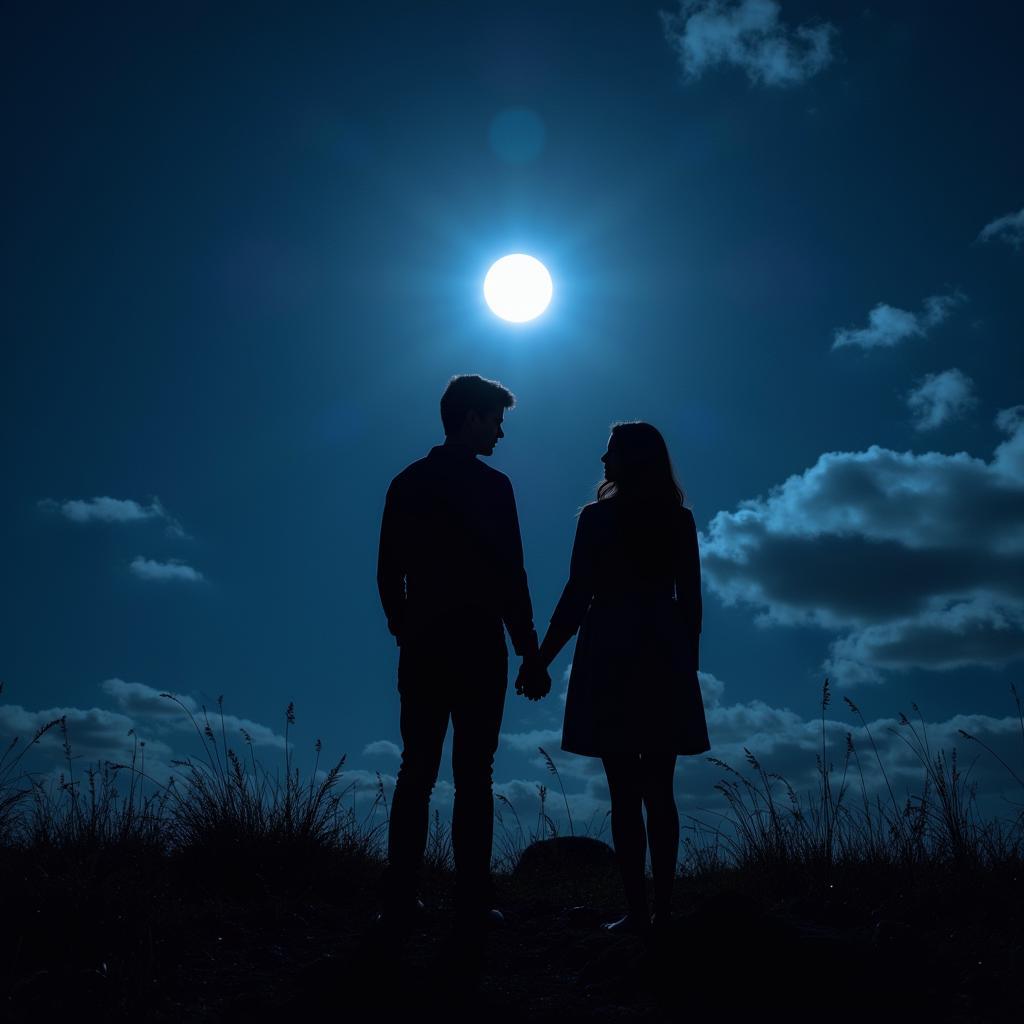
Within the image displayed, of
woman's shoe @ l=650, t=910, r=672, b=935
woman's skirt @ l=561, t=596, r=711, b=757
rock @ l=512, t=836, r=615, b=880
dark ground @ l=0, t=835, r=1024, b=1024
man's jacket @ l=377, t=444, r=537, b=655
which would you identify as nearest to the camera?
dark ground @ l=0, t=835, r=1024, b=1024

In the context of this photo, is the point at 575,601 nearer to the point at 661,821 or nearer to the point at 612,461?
the point at 612,461

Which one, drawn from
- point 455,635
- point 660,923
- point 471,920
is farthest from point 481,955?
point 455,635

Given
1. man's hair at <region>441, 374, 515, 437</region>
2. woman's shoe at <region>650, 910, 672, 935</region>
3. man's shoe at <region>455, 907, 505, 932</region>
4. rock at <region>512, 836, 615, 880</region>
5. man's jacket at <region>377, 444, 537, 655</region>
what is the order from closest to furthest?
man's shoe at <region>455, 907, 505, 932</region>, woman's shoe at <region>650, 910, 672, 935</region>, man's jacket at <region>377, 444, 537, 655</region>, man's hair at <region>441, 374, 515, 437</region>, rock at <region>512, 836, 615, 880</region>

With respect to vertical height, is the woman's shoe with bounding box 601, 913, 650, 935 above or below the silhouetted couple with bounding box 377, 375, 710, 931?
below

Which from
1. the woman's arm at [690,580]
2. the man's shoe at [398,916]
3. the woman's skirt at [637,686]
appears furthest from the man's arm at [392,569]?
the woman's arm at [690,580]

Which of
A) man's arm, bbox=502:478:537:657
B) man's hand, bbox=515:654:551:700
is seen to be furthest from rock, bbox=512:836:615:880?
man's arm, bbox=502:478:537:657

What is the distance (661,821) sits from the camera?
4.18m

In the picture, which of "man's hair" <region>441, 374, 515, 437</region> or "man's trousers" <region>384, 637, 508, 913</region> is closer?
"man's trousers" <region>384, 637, 508, 913</region>

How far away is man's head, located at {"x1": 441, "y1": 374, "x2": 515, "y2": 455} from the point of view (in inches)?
→ 175

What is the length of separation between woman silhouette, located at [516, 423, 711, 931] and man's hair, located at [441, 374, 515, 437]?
686 millimetres

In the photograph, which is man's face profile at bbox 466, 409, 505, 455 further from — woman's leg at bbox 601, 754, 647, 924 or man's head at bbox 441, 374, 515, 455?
woman's leg at bbox 601, 754, 647, 924

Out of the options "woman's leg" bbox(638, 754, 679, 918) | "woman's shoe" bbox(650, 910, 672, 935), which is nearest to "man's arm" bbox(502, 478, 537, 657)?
"woman's leg" bbox(638, 754, 679, 918)

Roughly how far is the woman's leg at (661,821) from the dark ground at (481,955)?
172mm

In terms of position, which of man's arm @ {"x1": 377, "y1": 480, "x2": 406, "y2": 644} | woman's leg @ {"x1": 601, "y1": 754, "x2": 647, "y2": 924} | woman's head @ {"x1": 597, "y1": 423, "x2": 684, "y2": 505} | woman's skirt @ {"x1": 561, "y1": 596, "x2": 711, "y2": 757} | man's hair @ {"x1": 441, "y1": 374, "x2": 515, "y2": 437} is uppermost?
man's hair @ {"x1": 441, "y1": 374, "x2": 515, "y2": 437}
